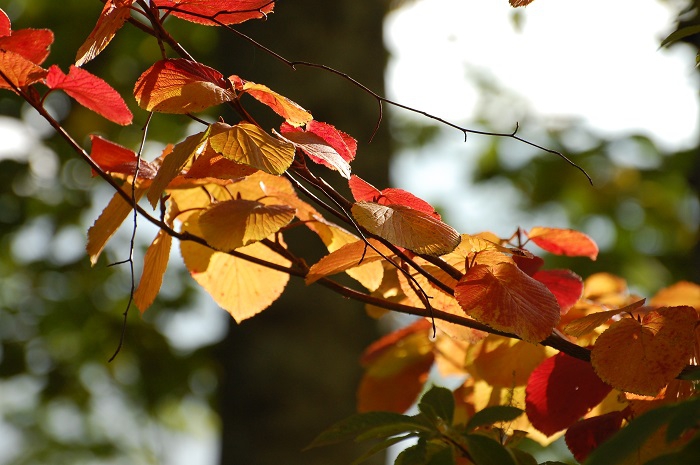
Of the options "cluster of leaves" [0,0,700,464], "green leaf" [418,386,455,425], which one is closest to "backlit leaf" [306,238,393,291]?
"cluster of leaves" [0,0,700,464]

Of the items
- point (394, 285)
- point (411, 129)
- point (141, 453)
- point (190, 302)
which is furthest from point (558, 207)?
point (394, 285)

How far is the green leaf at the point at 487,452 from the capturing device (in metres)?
0.43

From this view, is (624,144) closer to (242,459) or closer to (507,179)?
(507,179)

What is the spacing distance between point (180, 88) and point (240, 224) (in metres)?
0.09

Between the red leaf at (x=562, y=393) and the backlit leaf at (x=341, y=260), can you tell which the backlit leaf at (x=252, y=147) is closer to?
the backlit leaf at (x=341, y=260)

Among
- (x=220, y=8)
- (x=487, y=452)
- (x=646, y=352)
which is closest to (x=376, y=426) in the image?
(x=487, y=452)

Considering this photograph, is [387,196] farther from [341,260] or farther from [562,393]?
[562,393]

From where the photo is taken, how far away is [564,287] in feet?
1.87

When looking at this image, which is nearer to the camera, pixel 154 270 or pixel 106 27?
pixel 106 27

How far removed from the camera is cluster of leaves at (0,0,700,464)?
1.44 feet

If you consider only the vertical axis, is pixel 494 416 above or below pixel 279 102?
below

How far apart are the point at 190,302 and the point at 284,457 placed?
2.21 metres

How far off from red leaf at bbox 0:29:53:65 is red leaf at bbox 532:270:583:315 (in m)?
0.40

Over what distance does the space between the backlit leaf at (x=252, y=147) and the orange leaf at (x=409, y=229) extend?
0.16ft
